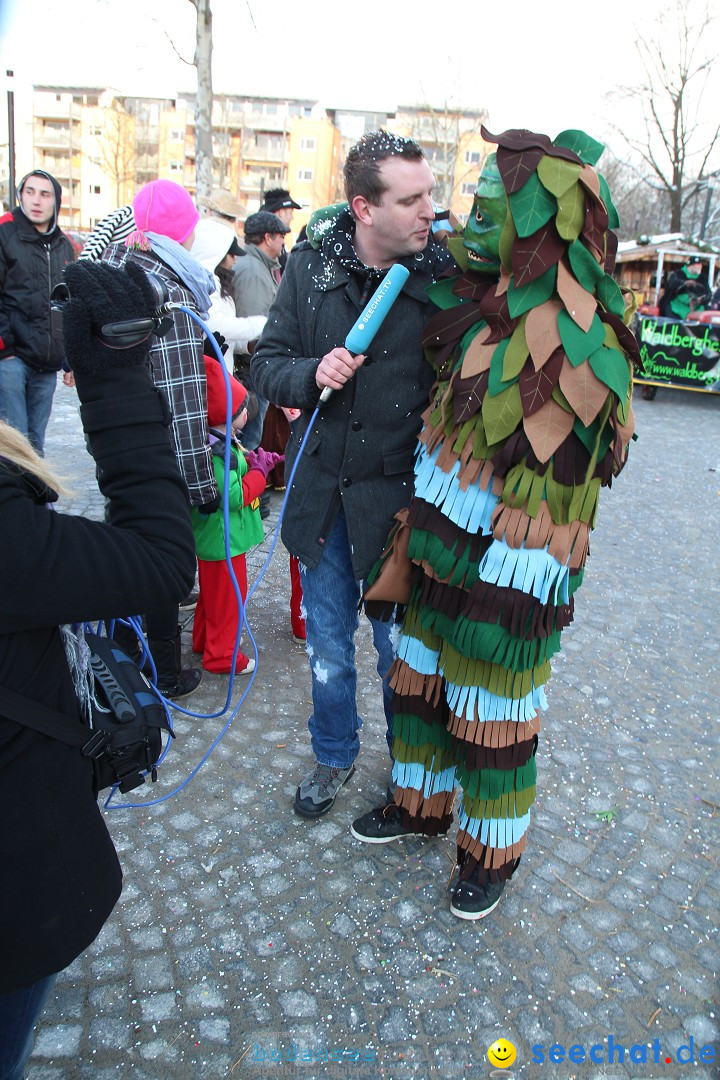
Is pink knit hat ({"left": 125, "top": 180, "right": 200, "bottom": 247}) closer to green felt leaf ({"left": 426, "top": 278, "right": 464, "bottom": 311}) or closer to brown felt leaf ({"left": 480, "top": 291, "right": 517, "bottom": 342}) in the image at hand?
green felt leaf ({"left": 426, "top": 278, "right": 464, "bottom": 311})

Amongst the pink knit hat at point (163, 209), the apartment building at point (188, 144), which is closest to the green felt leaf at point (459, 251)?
the pink knit hat at point (163, 209)

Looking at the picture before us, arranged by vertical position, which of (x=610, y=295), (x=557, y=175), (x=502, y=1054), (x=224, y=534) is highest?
(x=557, y=175)

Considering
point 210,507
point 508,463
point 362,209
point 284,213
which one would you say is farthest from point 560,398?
point 284,213

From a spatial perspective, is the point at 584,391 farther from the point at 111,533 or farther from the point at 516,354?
the point at 111,533

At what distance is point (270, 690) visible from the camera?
3.34m

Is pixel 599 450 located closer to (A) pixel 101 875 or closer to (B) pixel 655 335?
(A) pixel 101 875

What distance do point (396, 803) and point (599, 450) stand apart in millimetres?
1314

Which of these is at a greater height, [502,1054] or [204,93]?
[204,93]

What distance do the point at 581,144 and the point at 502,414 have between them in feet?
2.14

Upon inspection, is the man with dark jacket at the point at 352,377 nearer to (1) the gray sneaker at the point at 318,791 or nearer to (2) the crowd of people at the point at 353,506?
(2) the crowd of people at the point at 353,506

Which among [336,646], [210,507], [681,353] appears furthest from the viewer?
[681,353]

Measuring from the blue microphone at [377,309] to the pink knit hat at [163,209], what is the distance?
125 cm

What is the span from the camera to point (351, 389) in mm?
2146

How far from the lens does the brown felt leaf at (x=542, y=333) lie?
1665 millimetres
